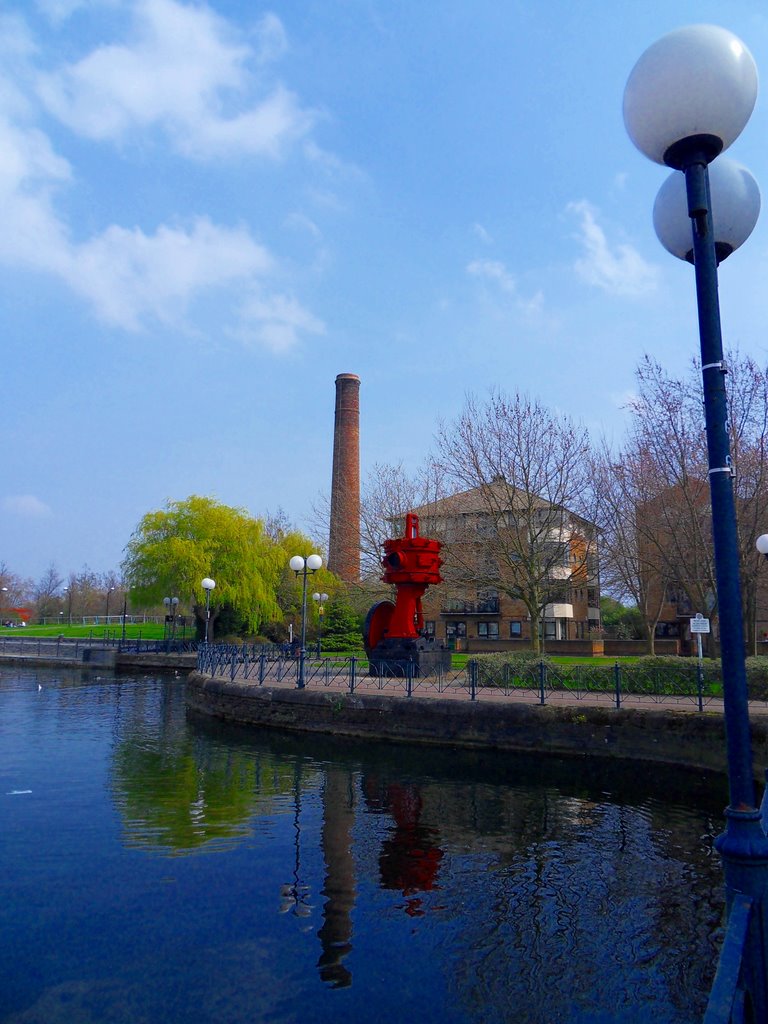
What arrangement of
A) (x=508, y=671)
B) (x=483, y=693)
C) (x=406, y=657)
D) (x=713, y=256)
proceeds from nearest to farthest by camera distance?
1. (x=713, y=256)
2. (x=483, y=693)
3. (x=508, y=671)
4. (x=406, y=657)

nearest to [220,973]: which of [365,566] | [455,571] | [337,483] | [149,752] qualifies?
[149,752]

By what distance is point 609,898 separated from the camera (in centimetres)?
817

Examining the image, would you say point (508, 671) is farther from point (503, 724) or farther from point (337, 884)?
point (337, 884)

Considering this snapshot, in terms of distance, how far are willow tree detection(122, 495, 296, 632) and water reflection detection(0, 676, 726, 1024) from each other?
2660cm

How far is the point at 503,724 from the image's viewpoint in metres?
16.6

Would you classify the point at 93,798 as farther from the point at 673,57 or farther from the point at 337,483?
the point at 337,483

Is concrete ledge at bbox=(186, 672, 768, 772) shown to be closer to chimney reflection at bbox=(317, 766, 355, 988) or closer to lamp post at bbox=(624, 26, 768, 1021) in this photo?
chimney reflection at bbox=(317, 766, 355, 988)

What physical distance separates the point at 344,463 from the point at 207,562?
1340 cm

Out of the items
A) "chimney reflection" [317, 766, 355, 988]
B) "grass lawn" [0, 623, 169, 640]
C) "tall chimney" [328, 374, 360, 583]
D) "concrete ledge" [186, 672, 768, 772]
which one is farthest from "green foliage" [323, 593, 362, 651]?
"chimney reflection" [317, 766, 355, 988]

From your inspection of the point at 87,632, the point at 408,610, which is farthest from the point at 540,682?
the point at 87,632

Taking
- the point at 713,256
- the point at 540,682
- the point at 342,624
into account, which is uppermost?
the point at 713,256

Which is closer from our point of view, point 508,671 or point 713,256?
point 713,256

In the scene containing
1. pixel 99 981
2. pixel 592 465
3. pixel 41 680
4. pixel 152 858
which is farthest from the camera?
pixel 41 680

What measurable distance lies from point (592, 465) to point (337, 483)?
78.1 ft
